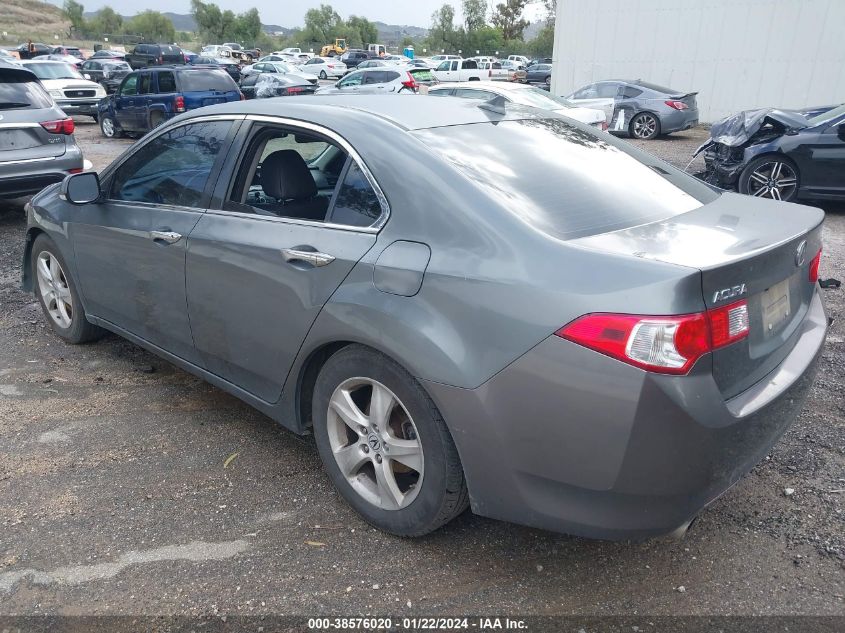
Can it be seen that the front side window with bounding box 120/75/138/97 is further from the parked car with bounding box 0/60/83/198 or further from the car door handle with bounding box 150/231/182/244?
the car door handle with bounding box 150/231/182/244

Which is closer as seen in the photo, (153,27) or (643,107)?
(643,107)

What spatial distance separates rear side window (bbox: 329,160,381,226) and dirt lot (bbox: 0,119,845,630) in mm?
1243

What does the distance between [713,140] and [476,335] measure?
8.54 metres

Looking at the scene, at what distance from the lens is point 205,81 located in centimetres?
1597

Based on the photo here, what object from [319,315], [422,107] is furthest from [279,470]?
[422,107]

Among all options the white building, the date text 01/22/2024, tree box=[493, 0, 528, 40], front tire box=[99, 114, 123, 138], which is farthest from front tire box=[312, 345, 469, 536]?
tree box=[493, 0, 528, 40]

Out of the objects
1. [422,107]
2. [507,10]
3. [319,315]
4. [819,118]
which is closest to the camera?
[319,315]

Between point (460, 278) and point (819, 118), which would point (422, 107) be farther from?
point (819, 118)

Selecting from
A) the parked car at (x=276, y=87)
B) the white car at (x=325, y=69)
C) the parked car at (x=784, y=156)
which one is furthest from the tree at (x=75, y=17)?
the parked car at (x=784, y=156)

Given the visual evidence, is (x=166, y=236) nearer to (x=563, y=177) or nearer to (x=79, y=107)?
(x=563, y=177)

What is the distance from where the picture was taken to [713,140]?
939 cm

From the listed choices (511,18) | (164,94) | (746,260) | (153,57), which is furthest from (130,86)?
(511,18)

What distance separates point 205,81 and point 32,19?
405ft

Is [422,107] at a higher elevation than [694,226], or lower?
higher
